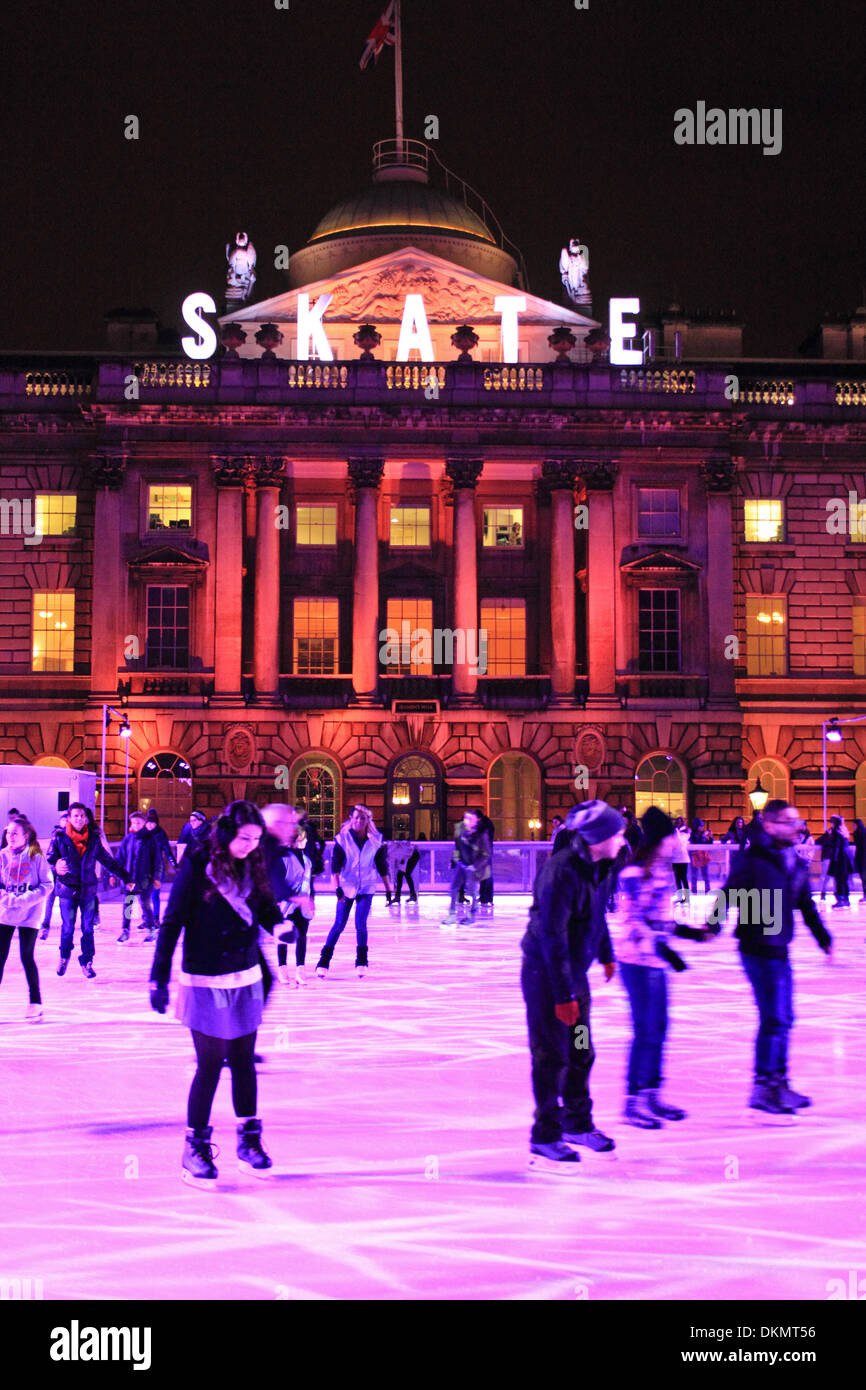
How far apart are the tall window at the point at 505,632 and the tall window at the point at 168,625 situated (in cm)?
989

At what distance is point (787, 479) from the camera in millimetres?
51969

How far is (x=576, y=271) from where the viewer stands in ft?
182

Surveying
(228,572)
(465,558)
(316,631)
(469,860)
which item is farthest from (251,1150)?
(316,631)

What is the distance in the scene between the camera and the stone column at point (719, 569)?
4912 cm

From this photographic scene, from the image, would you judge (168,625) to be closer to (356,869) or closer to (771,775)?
(771,775)

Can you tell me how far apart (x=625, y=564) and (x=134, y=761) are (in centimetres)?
1718

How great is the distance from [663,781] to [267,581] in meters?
14.4

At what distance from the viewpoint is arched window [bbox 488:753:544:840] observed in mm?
48250

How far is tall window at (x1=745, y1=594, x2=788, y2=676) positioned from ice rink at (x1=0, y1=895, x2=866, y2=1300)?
37.1 meters

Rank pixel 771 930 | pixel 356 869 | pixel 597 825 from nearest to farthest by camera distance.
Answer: pixel 597 825 → pixel 771 930 → pixel 356 869

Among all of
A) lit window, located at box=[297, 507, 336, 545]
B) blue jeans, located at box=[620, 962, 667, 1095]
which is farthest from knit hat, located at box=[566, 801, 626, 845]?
lit window, located at box=[297, 507, 336, 545]

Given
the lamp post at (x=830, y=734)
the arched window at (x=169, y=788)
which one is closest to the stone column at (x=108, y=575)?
the arched window at (x=169, y=788)

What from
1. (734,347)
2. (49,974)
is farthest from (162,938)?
(734,347)
